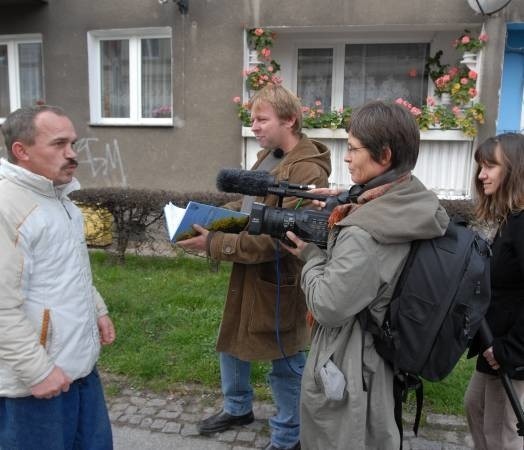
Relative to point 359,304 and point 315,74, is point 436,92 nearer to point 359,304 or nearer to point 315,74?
point 315,74

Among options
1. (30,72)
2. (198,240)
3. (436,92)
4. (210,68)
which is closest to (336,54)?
(436,92)

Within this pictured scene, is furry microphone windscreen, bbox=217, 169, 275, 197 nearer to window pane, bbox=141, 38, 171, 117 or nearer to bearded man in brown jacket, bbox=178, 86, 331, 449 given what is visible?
bearded man in brown jacket, bbox=178, 86, 331, 449

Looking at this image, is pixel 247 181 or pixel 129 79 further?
pixel 129 79

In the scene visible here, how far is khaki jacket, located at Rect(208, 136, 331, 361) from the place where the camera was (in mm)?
2379

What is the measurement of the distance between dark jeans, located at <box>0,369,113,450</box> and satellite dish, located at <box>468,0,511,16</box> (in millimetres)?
6624

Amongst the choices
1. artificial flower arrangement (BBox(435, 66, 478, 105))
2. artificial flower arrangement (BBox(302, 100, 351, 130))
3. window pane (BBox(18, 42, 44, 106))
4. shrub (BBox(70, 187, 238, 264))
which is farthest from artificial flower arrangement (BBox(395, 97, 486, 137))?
window pane (BBox(18, 42, 44, 106))

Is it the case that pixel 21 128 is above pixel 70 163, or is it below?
above

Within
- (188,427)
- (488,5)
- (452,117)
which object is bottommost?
(188,427)

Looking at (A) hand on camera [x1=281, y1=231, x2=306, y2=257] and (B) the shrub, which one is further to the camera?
(B) the shrub

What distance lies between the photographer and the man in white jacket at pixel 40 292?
1.78m

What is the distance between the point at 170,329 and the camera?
14.1 feet

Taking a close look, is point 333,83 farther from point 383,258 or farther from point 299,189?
point 383,258

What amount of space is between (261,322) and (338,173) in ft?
18.3

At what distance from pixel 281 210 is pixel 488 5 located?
5.98m
